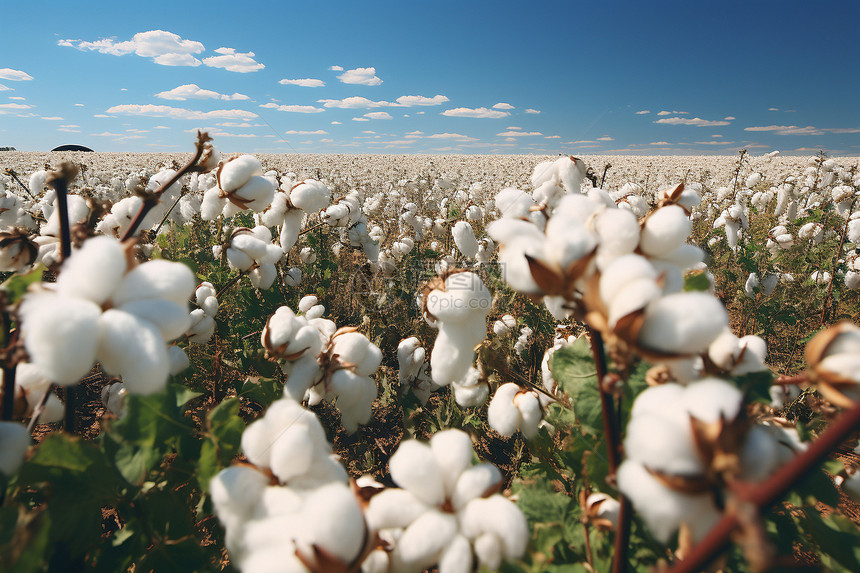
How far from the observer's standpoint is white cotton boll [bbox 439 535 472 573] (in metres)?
0.83

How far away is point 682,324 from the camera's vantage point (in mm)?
658

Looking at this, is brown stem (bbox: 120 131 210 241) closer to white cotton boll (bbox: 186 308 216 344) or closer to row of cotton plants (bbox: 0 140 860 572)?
row of cotton plants (bbox: 0 140 860 572)

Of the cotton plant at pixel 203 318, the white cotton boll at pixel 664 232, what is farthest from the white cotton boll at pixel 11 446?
the cotton plant at pixel 203 318

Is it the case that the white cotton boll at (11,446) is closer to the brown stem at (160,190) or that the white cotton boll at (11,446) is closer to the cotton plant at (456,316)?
the brown stem at (160,190)

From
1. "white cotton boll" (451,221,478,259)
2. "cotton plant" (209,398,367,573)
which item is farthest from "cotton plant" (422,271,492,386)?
"white cotton boll" (451,221,478,259)

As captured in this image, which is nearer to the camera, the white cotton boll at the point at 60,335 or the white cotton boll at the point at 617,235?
the white cotton boll at the point at 60,335

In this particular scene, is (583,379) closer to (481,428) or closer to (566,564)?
(566,564)

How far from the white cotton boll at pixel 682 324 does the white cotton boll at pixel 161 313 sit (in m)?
0.81

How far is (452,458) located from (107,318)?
0.71 m

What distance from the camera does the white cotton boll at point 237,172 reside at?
5.97ft

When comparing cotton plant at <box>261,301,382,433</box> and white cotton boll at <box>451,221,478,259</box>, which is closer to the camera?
cotton plant at <box>261,301,382,433</box>

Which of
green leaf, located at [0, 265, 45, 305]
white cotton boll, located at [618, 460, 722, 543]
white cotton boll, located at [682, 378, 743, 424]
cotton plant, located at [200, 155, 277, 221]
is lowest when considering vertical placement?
white cotton boll, located at [618, 460, 722, 543]

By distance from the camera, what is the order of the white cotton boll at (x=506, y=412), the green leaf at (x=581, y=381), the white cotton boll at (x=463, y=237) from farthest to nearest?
1. the white cotton boll at (x=463, y=237)
2. the white cotton boll at (x=506, y=412)
3. the green leaf at (x=581, y=381)

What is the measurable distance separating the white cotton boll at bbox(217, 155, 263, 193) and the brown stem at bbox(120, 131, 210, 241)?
1.09 ft
